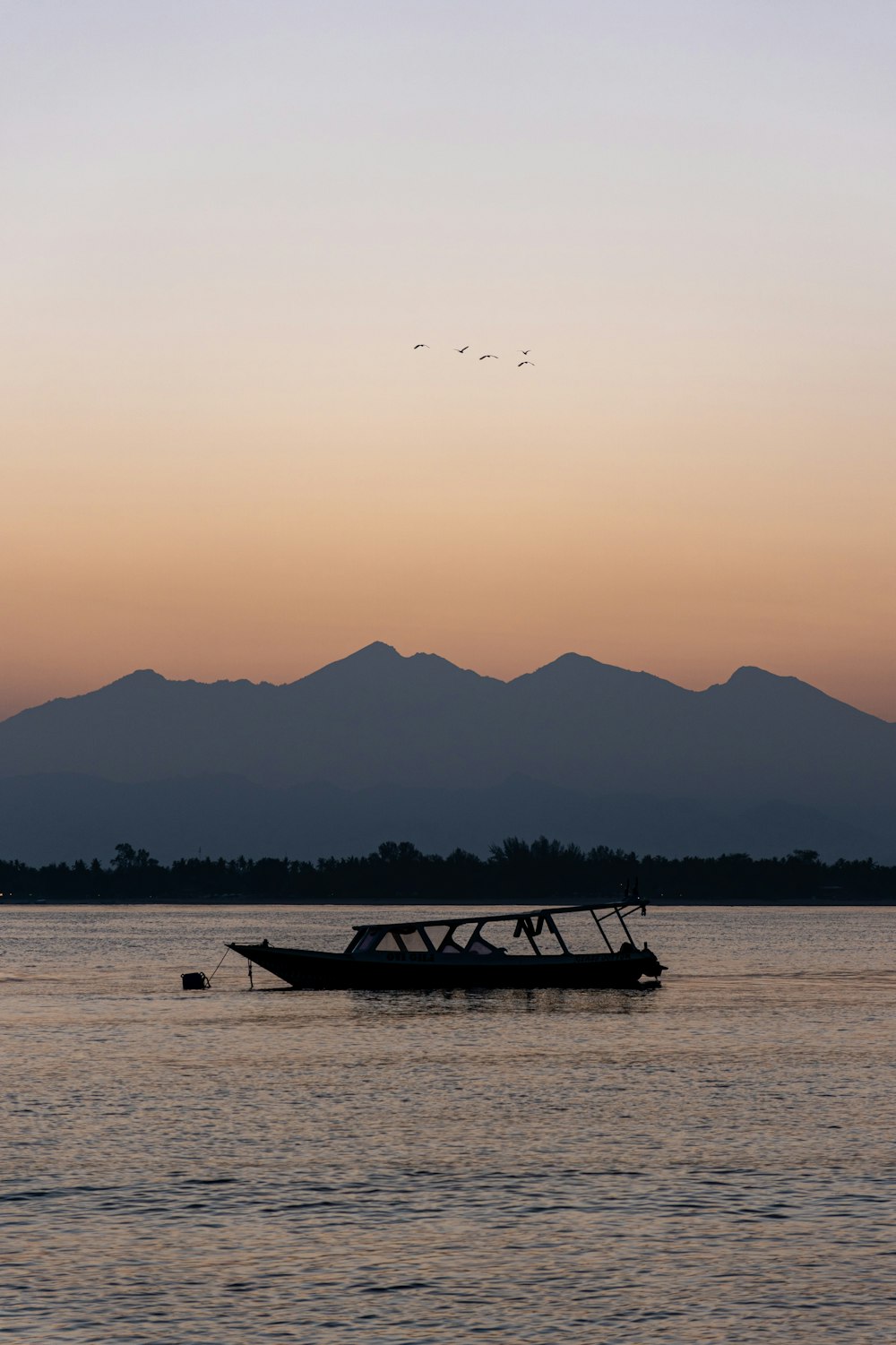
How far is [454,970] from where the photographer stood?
103500mm

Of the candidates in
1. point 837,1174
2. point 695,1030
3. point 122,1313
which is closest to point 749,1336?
point 122,1313

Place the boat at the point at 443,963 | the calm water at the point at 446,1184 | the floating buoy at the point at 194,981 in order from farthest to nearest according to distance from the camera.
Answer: the floating buoy at the point at 194,981 → the boat at the point at 443,963 → the calm water at the point at 446,1184

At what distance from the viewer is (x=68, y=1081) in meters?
66.2

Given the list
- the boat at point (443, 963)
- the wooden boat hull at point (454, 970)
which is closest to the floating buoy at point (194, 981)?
the boat at point (443, 963)

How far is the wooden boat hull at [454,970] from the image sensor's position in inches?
4070

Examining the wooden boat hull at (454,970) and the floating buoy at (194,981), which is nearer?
the wooden boat hull at (454,970)

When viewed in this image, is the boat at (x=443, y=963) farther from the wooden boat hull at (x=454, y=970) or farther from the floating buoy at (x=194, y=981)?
the floating buoy at (x=194, y=981)

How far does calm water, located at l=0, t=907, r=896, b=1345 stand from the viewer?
3203 centimetres

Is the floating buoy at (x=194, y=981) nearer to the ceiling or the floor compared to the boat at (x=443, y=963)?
nearer to the floor

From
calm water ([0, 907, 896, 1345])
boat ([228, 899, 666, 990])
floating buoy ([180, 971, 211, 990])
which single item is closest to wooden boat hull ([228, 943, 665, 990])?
boat ([228, 899, 666, 990])

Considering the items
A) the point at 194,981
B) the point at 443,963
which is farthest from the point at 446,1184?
the point at 194,981

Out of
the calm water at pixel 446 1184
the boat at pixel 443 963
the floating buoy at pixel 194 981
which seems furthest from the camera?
the floating buoy at pixel 194 981

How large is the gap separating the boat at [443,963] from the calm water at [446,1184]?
536 inches

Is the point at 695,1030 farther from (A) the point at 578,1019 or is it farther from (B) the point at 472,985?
(B) the point at 472,985
